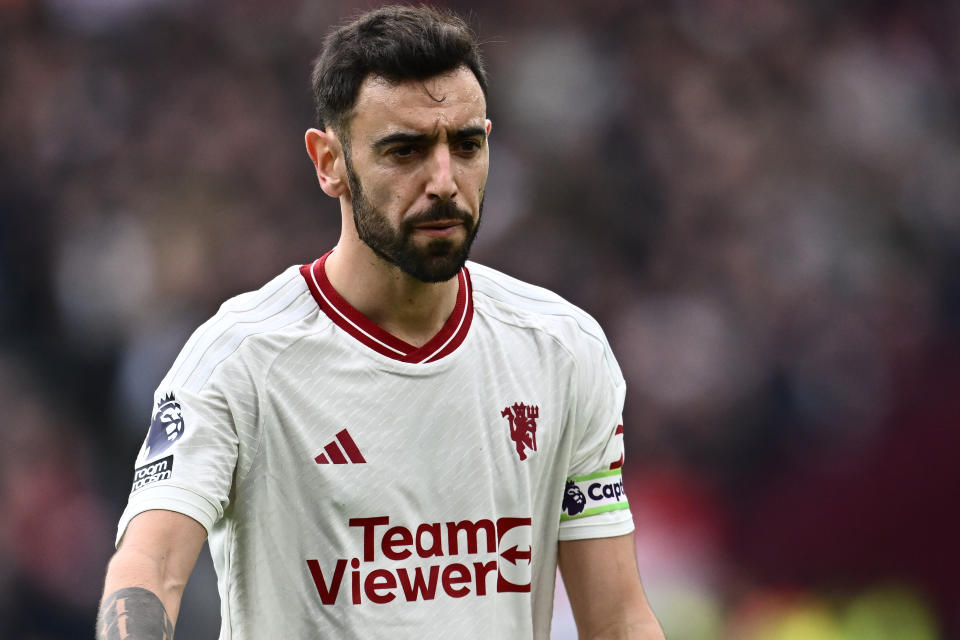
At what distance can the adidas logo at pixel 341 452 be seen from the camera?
2.84 metres

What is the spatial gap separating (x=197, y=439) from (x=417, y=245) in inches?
24.6

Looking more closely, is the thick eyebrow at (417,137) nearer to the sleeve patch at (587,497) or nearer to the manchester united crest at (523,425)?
the manchester united crest at (523,425)

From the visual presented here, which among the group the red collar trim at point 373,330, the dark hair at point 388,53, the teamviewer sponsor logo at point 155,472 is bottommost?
the teamviewer sponsor logo at point 155,472

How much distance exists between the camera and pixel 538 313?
3174 millimetres

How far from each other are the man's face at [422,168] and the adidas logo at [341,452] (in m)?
0.39

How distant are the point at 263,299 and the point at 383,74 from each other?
22.4 inches

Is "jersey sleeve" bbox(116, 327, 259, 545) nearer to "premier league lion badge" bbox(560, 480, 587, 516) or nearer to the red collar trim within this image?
the red collar trim

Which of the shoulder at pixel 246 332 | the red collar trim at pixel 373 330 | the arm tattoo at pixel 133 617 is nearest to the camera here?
the arm tattoo at pixel 133 617

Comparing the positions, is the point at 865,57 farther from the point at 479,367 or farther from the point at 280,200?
the point at 479,367

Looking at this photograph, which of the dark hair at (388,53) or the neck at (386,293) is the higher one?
the dark hair at (388,53)

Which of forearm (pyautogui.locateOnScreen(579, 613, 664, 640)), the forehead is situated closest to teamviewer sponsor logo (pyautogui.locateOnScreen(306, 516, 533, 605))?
forearm (pyautogui.locateOnScreen(579, 613, 664, 640))

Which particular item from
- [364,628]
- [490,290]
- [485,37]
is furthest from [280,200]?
[364,628]

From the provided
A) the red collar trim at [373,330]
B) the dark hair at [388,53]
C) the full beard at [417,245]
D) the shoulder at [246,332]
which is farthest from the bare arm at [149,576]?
the dark hair at [388,53]

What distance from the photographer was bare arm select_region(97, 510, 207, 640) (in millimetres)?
2434
